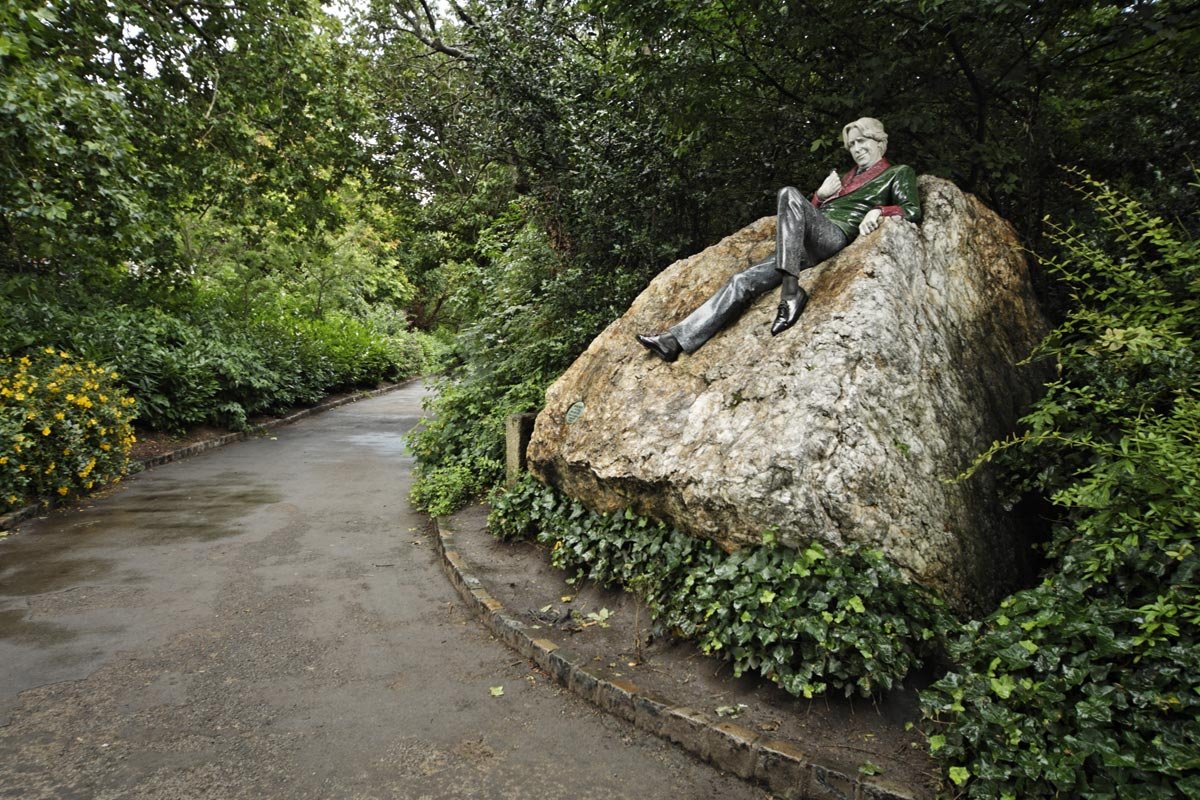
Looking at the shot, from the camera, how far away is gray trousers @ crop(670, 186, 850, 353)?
171 inches

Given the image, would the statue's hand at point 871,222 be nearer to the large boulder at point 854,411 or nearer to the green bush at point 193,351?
the large boulder at point 854,411

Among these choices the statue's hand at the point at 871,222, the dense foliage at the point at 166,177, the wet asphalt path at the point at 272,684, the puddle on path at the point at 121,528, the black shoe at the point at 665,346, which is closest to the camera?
the wet asphalt path at the point at 272,684

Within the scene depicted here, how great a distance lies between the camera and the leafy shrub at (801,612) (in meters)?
3.13

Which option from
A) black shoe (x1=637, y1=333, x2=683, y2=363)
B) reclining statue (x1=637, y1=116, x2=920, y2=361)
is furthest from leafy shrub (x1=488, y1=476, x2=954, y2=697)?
reclining statue (x1=637, y1=116, x2=920, y2=361)

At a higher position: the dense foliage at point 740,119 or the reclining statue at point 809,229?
the dense foliage at point 740,119

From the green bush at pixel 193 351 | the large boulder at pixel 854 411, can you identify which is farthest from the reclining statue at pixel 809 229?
the green bush at pixel 193 351

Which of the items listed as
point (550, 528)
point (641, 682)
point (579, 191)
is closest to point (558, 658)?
point (641, 682)

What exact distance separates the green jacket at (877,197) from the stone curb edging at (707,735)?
3387 mm

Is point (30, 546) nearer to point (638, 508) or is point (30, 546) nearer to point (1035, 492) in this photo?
point (638, 508)

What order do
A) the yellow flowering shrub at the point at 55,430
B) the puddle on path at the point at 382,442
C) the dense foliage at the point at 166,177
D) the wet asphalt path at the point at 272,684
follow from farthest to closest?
1. the puddle on path at the point at 382,442
2. the dense foliage at the point at 166,177
3. the yellow flowering shrub at the point at 55,430
4. the wet asphalt path at the point at 272,684

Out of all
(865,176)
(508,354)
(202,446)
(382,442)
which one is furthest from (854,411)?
(202,446)

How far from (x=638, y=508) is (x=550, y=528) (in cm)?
116

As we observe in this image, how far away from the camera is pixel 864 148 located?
4.89 metres

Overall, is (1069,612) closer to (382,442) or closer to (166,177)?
(382,442)
